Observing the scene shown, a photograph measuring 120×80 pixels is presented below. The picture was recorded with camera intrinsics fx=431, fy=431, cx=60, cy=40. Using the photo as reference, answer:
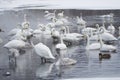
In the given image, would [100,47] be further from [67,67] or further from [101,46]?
[67,67]

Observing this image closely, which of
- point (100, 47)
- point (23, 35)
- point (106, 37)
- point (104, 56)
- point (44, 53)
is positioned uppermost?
point (23, 35)

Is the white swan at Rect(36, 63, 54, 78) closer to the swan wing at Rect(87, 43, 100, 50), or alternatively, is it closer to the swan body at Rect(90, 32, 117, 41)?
the swan wing at Rect(87, 43, 100, 50)

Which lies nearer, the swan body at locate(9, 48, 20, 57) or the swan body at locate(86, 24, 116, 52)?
the swan body at locate(9, 48, 20, 57)

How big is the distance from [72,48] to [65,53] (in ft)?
3.27

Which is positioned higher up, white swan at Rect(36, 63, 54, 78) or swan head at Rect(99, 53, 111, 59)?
swan head at Rect(99, 53, 111, 59)

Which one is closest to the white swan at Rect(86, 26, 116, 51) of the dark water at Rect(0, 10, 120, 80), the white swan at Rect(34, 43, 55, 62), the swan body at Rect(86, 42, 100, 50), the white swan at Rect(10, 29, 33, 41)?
the swan body at Rect(86, 42, 100, 50)

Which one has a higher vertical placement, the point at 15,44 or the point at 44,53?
the point at 15,44

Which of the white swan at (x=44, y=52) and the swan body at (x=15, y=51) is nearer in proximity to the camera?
the white swan at (x=44, y=52)

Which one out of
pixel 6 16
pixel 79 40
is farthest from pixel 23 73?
pixel 6 16

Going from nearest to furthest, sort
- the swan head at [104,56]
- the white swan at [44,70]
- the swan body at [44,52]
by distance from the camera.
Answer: the white swan at [44,70]
the swan body at [44,52]
the swan head at [104,56]

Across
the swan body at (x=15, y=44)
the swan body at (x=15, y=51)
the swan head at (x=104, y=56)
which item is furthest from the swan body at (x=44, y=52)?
the swan body at (x=15, y=44)

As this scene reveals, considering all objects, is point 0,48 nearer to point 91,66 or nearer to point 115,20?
point 91,66

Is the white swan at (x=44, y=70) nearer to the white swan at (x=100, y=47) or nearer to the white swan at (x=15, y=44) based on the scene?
the white swan at (x=15, y=44)

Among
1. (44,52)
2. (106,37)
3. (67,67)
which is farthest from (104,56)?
(106,37)
